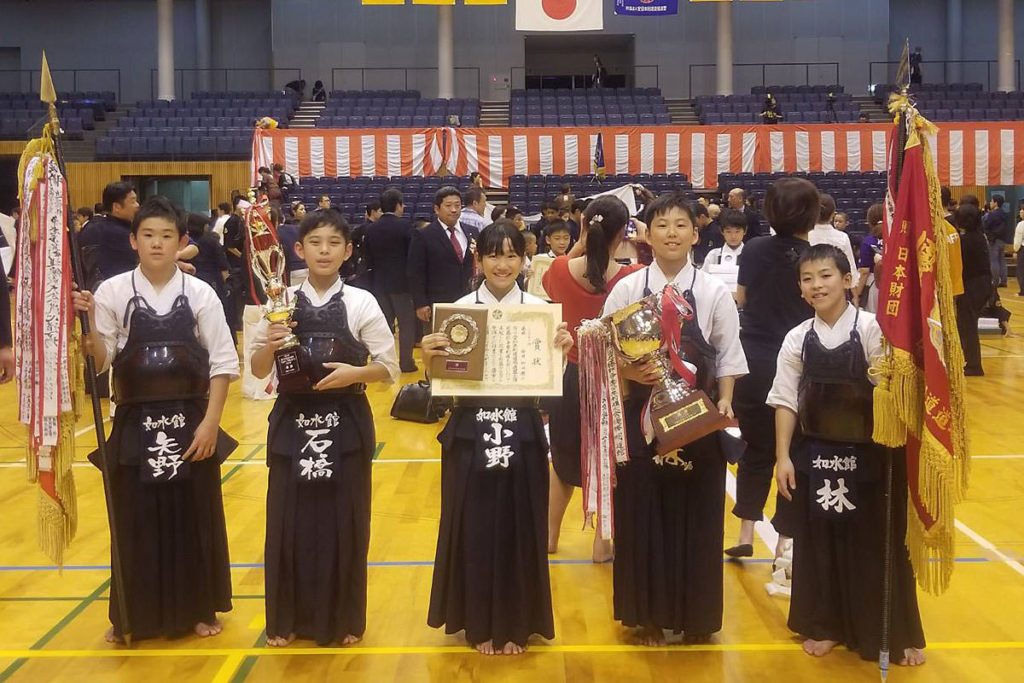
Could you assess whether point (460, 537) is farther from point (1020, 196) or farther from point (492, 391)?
point (1020, 196)

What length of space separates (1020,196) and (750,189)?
7933 millimetres

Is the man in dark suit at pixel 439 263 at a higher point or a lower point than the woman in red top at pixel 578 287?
higher

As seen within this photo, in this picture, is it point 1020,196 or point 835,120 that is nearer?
point 835,120

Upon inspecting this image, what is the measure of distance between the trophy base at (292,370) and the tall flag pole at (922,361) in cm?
185

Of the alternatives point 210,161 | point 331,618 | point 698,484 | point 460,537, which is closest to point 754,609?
point 698,484

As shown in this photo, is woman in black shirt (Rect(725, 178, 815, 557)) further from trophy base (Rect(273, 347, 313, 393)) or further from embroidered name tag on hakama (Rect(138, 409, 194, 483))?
embroidered name tag on hakama (Rect(138, 409, 194, 483))

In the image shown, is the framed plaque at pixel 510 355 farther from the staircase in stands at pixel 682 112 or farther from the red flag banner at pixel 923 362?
the staircase in stands at pixel 682 112

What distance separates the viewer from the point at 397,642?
3627 millimetres

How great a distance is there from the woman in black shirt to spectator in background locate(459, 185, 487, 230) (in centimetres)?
512

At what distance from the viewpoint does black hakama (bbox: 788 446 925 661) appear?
3371mm

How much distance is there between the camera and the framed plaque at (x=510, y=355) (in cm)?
339

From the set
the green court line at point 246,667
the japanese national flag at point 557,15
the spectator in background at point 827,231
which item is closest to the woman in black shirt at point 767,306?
the spectator in background at point 827,231

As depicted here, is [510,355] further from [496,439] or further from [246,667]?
[246,667]

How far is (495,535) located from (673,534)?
62 cm
